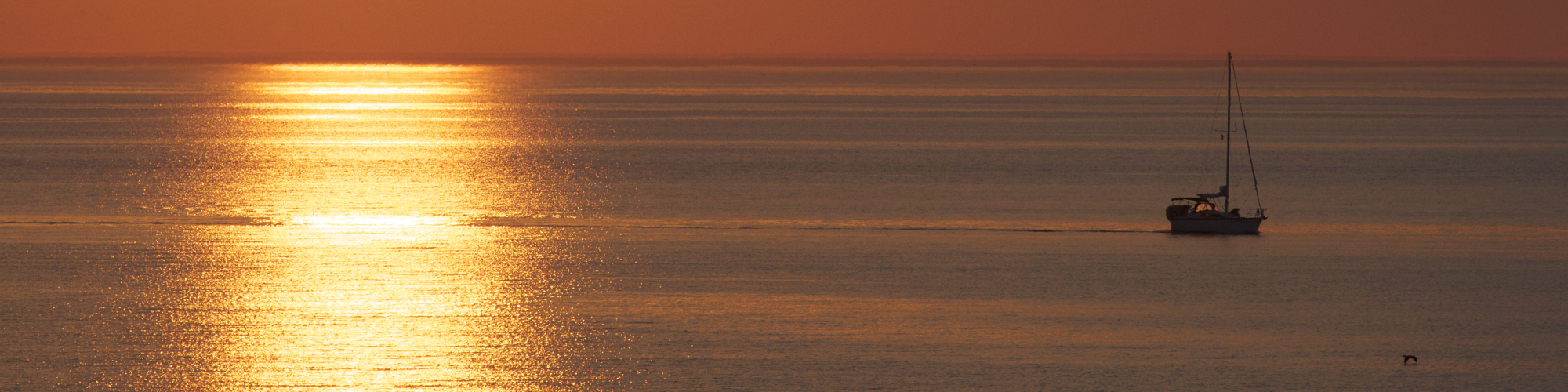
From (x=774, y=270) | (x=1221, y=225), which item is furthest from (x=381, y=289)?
(x=1221, y=225)

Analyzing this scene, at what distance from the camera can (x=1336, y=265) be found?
4509 cm

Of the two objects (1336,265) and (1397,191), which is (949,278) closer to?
(1336,265)

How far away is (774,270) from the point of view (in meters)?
43.4

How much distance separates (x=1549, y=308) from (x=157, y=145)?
80.2 m

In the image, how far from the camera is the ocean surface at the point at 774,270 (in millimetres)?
32438

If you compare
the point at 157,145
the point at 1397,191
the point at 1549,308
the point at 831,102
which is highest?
the point at 831,102

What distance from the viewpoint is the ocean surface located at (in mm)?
32438

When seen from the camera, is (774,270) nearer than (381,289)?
No

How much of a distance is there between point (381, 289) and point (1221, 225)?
89.0ft

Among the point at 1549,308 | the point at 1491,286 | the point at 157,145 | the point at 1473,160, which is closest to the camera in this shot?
the point at 1549,308

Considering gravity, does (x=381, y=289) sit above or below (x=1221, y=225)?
below

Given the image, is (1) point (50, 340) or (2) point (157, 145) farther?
(2) point (157, 145)

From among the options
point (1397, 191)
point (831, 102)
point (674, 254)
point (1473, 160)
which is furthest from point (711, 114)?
point (674, 254)

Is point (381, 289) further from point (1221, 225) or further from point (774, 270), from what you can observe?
point (1221, 225)
